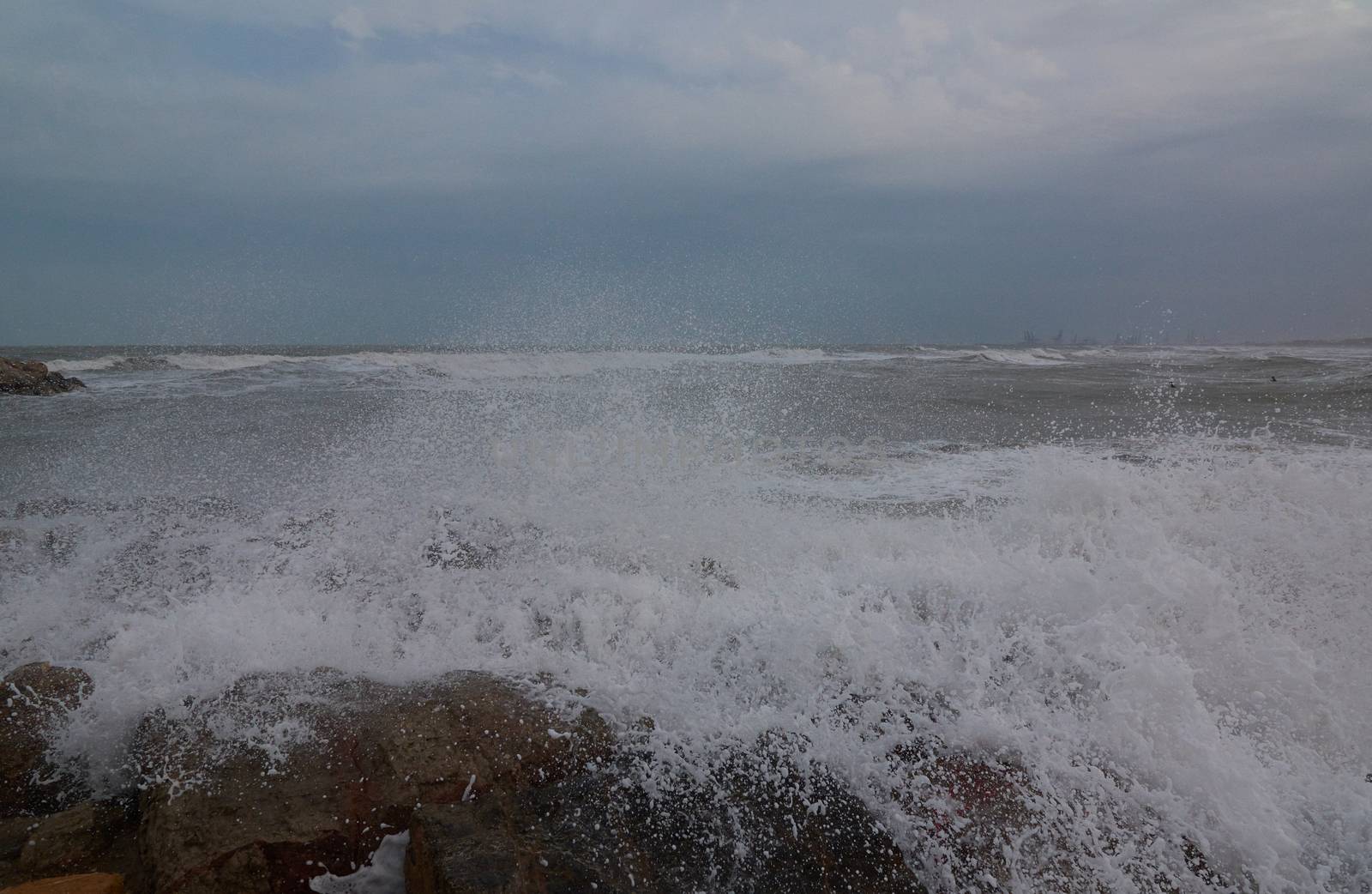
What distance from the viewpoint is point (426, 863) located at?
1.89 meters

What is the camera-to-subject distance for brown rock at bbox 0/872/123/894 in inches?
73.5

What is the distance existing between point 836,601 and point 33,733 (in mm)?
3001

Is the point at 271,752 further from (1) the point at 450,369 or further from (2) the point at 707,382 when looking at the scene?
(1) the point at 450,369

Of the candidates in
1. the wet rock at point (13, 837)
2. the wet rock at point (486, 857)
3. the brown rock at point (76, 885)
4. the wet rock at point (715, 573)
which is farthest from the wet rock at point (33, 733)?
the wet rock at point (715, 573)

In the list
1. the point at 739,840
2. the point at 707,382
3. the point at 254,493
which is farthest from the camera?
the point at 707,382

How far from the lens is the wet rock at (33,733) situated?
7.87ft

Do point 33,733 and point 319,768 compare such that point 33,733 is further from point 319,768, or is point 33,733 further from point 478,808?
point 478,808

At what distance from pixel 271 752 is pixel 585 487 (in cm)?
400

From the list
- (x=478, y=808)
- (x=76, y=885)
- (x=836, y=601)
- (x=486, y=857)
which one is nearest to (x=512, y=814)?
(x=478, y=808)

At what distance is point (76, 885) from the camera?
1.91 m

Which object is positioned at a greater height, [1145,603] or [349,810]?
[1145,603]

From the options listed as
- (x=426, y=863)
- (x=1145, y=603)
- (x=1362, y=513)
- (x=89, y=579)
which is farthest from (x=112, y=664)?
(x=1362, y=513)

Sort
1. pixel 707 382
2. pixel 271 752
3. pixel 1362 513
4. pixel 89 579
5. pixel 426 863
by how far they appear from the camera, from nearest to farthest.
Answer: pixel 426 863
pixel 271 752
pixel 89 579
pixel 1362 513
pixel 707 382

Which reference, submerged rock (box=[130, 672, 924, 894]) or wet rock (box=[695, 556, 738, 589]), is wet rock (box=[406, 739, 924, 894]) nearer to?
submerged rock (box=[130, 672, 924, 894])
